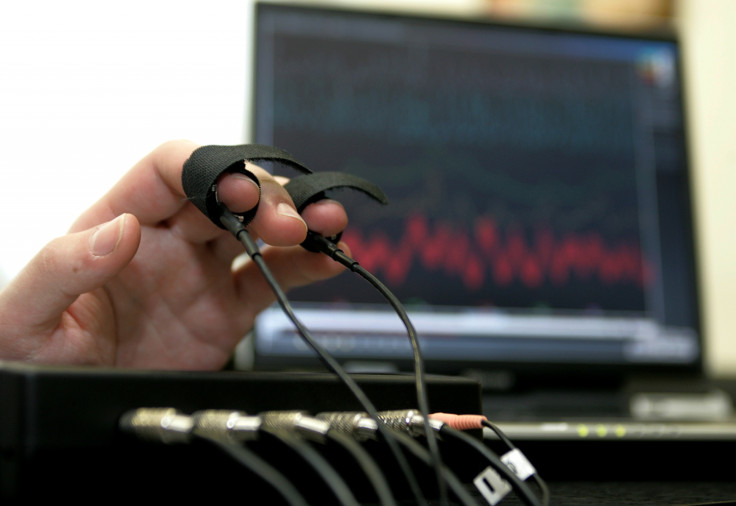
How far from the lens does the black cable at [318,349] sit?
11.0 inches

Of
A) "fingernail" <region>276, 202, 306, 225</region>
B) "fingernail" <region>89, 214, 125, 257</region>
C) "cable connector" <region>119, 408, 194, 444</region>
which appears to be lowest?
"cable connector" <region>119, 408, 194, 444</region>

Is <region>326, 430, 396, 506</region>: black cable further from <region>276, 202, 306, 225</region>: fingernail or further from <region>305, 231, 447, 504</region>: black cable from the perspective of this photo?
<region>276, 202, 306, 225</region>: fingernail

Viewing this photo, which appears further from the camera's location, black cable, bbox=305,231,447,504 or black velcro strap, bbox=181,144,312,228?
black velcro strap, bbox=181,144,312,228

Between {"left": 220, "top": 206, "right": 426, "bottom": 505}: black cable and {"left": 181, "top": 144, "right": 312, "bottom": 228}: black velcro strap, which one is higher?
{"left": 181, "top": 144, "right": 312, "bottom": 228}: black velcro strap

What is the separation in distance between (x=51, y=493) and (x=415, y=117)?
0.70m

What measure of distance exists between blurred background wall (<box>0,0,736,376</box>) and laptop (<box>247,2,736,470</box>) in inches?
19.6

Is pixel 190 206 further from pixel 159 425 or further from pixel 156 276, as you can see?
pixel 159 425

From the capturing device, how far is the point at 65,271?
442 mm

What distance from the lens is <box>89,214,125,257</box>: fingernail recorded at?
428mm

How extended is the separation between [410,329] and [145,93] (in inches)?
52.4

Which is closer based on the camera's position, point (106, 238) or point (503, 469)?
point (503, 469)

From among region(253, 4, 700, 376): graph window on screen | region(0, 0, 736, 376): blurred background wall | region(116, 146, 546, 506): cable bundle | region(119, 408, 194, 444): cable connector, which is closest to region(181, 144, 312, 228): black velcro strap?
region(116, 146, 546, 506): cable bundle

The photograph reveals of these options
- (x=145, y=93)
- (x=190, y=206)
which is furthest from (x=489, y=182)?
(x=145, y=93)

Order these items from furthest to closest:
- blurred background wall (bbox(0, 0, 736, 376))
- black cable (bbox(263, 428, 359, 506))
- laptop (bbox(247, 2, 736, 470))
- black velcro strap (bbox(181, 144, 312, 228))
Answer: blurred background wall (bbox(0, 0, 736, 376)) → laptop (bbox(247, 2, 736, 470)) → black velcro strap (bbox(181, 144, 312, 228)) → black cable (bbox(263, 428, 359, 506))
